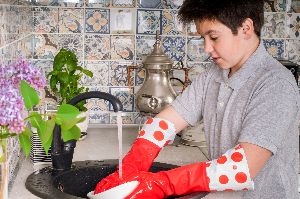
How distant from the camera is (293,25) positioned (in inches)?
102

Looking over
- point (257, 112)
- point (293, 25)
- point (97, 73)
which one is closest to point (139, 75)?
point (97, 73)

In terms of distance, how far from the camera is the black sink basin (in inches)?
58.2

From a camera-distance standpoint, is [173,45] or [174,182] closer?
[174,182]

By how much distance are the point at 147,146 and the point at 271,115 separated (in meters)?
0.41

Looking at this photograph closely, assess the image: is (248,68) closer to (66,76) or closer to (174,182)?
(174,182)

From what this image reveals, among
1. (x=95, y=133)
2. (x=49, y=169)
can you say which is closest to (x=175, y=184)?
(x=49, y=169)

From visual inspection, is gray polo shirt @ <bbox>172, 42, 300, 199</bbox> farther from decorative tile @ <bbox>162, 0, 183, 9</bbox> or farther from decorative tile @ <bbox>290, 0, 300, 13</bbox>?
decorative tile @ <bbox>290, 0, 300, 13</bbox>

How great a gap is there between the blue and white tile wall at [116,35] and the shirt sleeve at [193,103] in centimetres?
82

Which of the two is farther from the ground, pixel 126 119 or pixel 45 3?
pixel 45 3

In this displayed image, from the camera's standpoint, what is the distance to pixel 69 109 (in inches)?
34.8

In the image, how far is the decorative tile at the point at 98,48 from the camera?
2510mm

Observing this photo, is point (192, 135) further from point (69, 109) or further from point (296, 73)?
point (69, 109)

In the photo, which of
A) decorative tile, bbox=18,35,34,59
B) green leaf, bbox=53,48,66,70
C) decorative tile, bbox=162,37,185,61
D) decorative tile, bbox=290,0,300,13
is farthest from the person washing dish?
decorative tile, bbox=290,0,300,13

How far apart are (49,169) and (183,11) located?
65 cm
